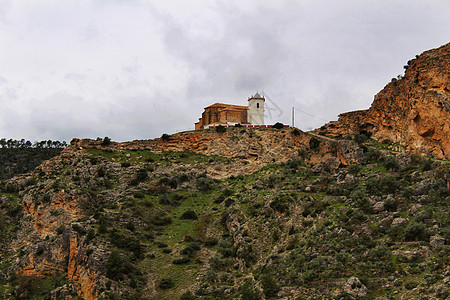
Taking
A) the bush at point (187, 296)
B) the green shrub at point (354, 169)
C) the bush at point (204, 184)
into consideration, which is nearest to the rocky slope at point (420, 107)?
the green shrub at point (354, 169)

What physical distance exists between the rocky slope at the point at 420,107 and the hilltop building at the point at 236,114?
21160 mm

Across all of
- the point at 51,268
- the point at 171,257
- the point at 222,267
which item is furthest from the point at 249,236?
the point at 51,268

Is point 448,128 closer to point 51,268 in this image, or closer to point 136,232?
point 136,232

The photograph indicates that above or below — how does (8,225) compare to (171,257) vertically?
above

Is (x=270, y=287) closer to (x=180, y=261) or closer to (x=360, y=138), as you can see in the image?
(x=180, y=261)

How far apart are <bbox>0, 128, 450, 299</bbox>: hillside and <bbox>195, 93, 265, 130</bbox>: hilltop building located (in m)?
7.13

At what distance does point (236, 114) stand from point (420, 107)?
107ft

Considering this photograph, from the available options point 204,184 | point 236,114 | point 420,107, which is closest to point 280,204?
point 204,184

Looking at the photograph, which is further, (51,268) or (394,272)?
(51,268)

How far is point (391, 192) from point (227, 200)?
770 inches

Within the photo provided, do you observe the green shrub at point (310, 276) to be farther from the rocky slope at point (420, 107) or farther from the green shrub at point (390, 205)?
the rocky slope at point (420, 107)

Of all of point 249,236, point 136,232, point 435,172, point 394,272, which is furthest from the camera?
point 136,232

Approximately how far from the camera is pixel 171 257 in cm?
4394

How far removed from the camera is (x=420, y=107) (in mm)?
46781
